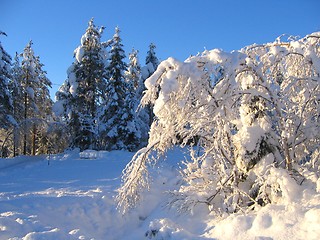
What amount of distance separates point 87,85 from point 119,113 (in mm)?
3926

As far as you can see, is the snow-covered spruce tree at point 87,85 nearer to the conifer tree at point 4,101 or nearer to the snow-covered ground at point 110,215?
the conifer tree at point 4,101

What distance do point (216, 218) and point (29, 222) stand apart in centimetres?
376

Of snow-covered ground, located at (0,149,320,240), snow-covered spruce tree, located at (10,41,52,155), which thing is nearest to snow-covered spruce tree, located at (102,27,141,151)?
snow-covered spruce tree, located at (10,41,52,155)

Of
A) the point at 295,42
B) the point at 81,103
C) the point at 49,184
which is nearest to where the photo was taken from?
the point at 295,42

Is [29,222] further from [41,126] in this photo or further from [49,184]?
[41,126]

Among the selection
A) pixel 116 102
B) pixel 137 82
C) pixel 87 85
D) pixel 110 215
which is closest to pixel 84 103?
Result: pixel 87 85

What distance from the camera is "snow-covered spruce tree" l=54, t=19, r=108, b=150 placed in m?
23.9

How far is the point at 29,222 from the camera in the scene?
21.9 ft

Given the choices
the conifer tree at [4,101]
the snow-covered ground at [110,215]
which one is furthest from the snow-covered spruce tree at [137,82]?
the snow-covered ground at [110,215]

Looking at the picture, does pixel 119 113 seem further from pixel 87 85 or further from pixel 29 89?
pixel 29 89

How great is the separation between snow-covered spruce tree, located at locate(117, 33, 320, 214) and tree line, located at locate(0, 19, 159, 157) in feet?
52.1

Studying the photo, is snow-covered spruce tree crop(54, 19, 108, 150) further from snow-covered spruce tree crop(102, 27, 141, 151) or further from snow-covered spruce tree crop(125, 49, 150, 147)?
snow-covered spruce tree crop(125, 49, 150, 147)

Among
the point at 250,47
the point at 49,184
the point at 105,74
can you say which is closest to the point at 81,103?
the point at 105,74

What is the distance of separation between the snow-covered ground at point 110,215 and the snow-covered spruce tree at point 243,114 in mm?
413
